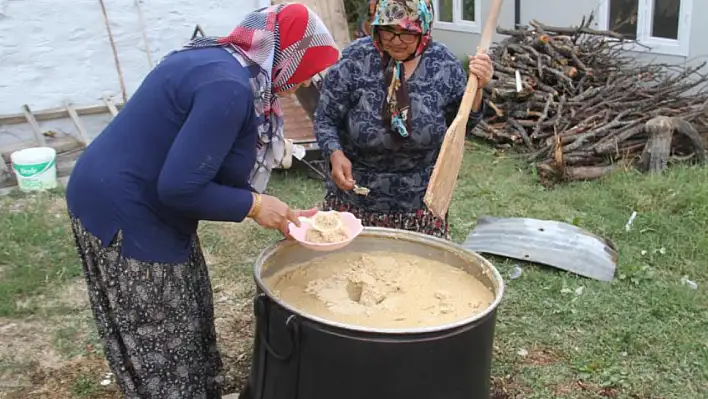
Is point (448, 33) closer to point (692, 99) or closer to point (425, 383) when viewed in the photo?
point (692, 99)

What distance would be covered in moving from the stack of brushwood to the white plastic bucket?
3759 millimetres

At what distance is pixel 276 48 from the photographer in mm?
1942

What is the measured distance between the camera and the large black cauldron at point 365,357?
6.06ft

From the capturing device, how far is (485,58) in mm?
2600

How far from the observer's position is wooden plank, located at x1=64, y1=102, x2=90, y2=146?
617 cm

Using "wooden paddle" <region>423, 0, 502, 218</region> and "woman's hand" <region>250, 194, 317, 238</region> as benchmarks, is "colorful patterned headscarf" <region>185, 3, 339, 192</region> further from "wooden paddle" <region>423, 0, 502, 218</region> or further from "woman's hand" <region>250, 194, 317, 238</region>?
"wooden paddle" <region>423, 0, 502, 218</region>

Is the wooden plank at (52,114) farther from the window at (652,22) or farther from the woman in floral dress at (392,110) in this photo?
the window at (652,22)

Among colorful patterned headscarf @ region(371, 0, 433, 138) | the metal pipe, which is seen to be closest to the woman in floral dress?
colorful patterned headscarf @ region(371, 0, 433, 138)

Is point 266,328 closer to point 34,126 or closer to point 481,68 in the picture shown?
point 481,68

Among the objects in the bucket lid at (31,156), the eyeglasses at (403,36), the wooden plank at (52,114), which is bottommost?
the bucket lid at (31,156)

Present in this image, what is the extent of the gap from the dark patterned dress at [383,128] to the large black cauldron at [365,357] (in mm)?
723

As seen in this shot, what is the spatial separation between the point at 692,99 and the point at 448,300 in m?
5.17

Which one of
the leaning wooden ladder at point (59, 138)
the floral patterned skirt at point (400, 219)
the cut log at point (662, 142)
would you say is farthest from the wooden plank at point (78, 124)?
the cut log at point (662, 142)

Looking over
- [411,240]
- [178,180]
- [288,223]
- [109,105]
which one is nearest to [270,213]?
[288,223]
